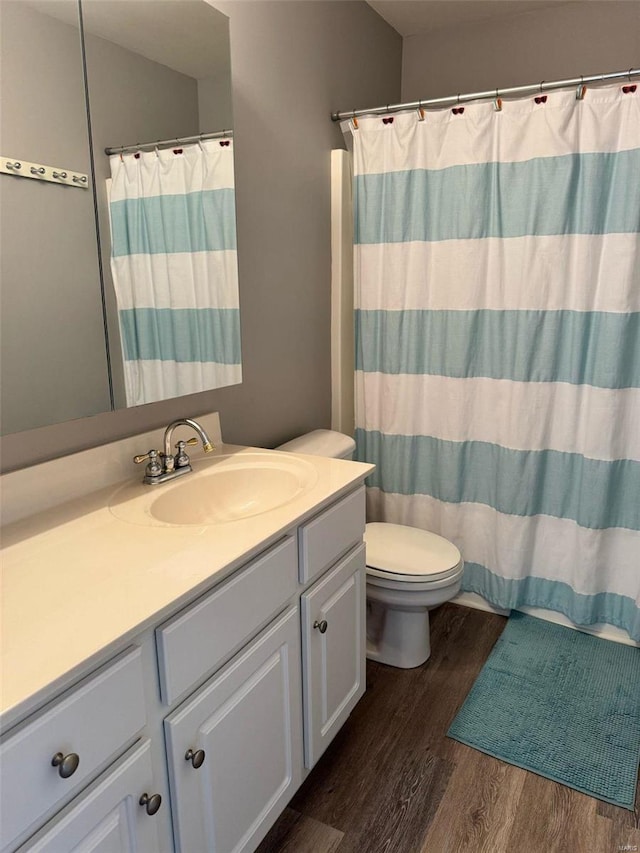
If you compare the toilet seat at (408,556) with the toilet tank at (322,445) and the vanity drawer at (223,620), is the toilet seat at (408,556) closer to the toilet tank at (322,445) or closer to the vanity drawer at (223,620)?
the toilet tank at (322,445)

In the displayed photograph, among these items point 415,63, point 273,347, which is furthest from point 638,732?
point 415,63

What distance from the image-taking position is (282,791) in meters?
1.42

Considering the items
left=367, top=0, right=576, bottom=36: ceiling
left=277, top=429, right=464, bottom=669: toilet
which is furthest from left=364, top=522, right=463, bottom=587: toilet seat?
left=367, top=0, right=576, bottom=36: ceiling

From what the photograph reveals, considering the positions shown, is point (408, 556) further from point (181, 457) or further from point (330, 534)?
point (181, 457)

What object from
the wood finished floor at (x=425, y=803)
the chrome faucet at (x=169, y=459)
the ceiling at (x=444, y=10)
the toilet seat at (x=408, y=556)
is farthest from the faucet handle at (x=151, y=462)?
the ceiling at (x=444, y=10)

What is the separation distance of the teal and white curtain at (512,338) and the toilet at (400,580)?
13.7 inches

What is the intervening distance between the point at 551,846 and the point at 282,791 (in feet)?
2.31

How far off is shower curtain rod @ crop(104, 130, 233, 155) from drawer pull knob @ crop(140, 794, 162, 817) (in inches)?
52.6

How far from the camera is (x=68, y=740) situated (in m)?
0.84

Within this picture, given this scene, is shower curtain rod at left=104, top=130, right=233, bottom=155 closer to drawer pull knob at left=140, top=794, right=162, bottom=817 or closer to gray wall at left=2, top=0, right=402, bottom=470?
gray wall at left=2, top=0, right=402, bottom=470

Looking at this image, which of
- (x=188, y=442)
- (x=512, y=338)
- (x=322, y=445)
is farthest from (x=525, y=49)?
(x=188, y=442)

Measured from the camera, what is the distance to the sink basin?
1478 millimetres

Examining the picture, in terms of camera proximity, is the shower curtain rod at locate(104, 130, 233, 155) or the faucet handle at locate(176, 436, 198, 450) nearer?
the shower curtain rod at locate(104, 130, 233, 155)

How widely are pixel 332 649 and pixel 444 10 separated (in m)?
2.62
